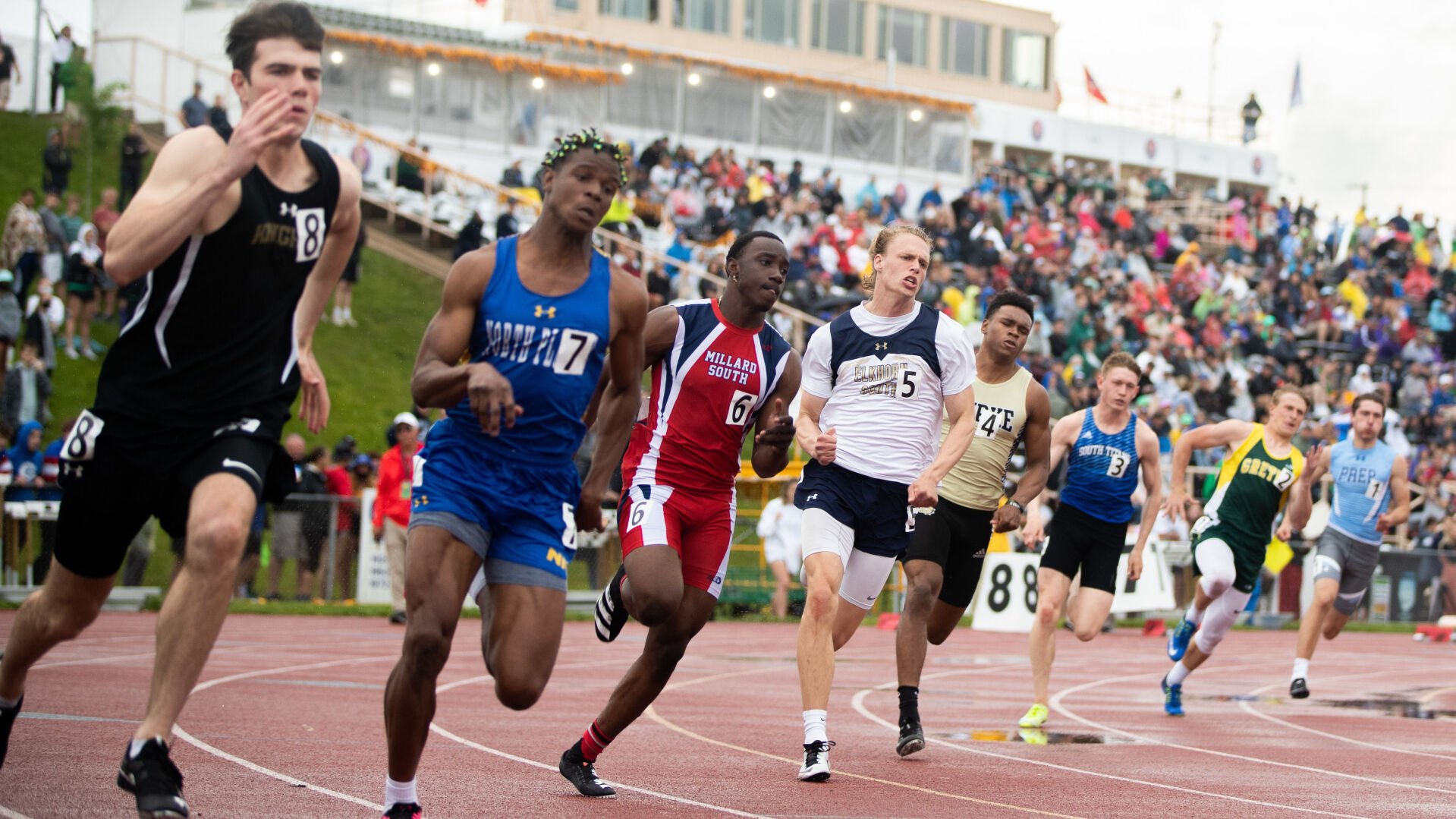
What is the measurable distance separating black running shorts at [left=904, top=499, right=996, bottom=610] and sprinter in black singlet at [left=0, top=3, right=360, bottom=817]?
200 inches

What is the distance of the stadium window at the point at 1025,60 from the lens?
198 ft

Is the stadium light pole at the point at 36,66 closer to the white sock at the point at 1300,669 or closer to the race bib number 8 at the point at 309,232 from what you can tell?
the white sock at the point at 1300,669

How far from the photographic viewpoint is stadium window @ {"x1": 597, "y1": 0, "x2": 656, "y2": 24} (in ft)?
162

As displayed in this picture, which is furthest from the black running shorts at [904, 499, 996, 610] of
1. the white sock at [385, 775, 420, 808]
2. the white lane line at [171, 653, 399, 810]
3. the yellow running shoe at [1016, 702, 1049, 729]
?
the white sock at [385, 775, 420, 808]

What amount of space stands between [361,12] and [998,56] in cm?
2597

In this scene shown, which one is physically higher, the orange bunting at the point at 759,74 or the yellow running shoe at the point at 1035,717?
the orange bunting at the point at 759,74

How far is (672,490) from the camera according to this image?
7883mm

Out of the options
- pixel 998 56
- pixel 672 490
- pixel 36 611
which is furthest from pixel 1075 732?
pixel 998 56

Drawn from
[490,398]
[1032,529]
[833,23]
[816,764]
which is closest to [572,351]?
[490,398]

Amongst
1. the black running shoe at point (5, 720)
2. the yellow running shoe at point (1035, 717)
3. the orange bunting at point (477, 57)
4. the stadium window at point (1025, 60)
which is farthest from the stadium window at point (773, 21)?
the black running shoe at point (5, 720)

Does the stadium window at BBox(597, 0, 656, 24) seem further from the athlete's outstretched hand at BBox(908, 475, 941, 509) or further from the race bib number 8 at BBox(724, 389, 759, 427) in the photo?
the race bib number 8 at BBox(724, 389, 759, 427)

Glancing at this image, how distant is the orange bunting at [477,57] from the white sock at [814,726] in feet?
111

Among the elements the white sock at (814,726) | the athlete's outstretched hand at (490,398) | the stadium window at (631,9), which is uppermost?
the stadium window at (631,9)

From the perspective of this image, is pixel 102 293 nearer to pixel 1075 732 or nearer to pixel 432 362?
pixel 1075 732
